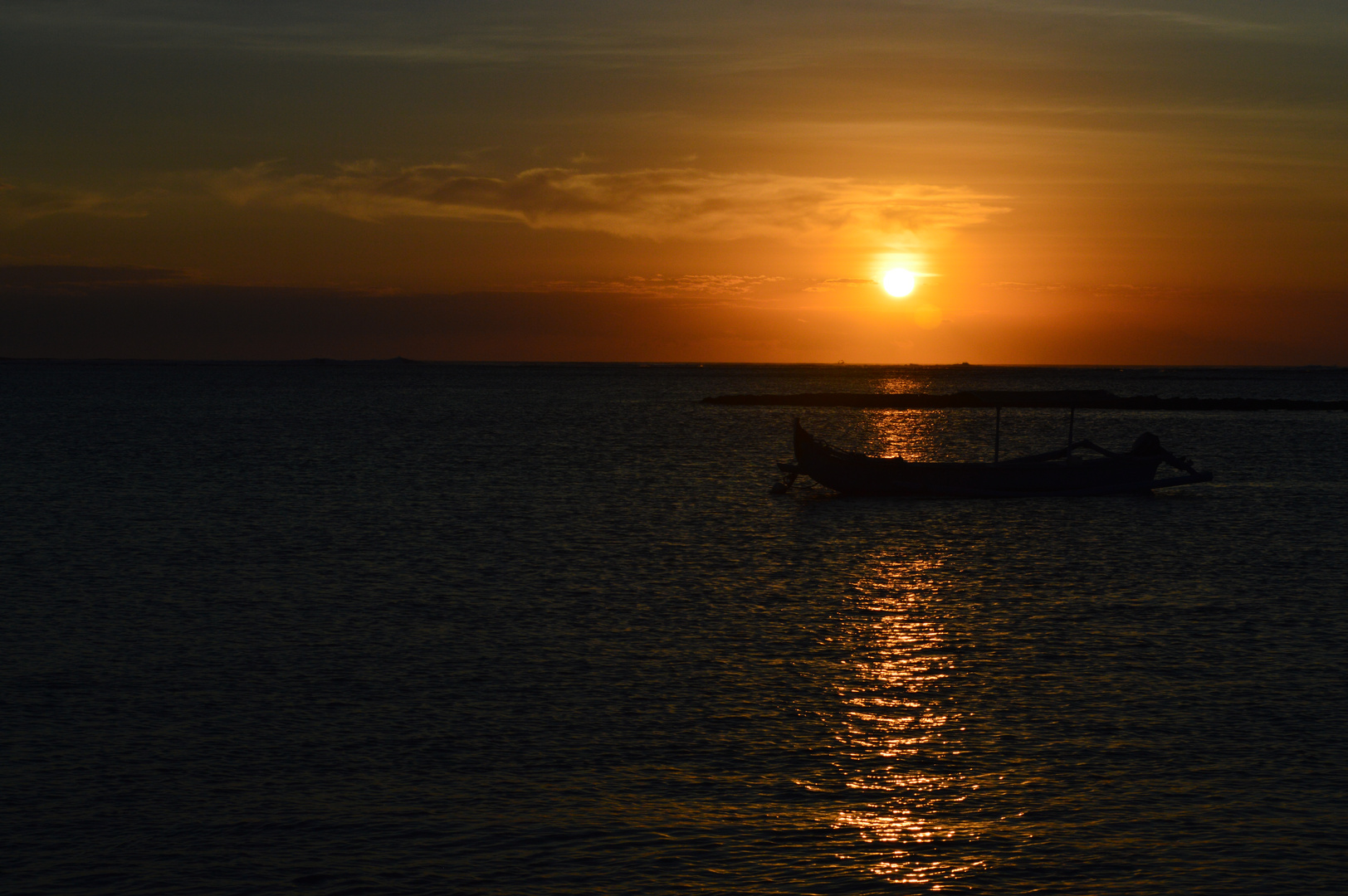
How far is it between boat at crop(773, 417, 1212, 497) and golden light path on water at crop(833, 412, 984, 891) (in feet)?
67.6

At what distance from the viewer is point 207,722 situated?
15.8 m

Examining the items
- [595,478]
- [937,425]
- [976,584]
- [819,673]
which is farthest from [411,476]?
[937,425]

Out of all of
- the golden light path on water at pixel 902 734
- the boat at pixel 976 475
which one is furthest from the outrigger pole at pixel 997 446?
the golden light path on water at pixel 902 734

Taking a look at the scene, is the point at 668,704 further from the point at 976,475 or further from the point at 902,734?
the point at 976,475

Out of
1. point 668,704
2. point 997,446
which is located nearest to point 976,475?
point 997,446

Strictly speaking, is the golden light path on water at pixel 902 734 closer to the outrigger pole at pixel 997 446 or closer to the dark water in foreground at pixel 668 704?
the dark water in foreground at pixel 668 704

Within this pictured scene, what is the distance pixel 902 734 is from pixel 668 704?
3.26 metres

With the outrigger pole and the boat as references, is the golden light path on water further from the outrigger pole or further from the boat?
the outrigger pole

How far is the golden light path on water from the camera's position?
456 inches

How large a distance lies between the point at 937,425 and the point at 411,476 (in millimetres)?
72633

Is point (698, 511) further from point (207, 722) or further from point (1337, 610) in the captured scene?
point (207, 722)

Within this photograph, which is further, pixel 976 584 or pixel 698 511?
pixel 698 511

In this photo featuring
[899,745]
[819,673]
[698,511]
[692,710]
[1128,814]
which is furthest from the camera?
[698,511]

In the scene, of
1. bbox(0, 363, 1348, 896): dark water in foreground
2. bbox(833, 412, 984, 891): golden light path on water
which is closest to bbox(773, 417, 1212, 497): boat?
bbox(0, 363, 1348, 896): dark water in foreground
